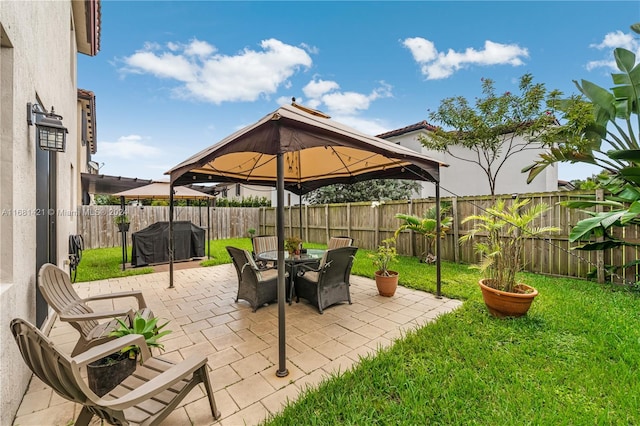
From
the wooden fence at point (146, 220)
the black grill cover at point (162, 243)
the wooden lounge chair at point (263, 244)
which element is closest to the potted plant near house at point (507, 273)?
the wooden lounge chair at point (263, 244)

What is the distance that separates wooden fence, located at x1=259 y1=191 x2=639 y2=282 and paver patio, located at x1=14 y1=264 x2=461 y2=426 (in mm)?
2133

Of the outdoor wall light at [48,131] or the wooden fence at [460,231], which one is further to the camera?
the wooden fence at [460,231]

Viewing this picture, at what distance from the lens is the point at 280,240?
262 centimetres

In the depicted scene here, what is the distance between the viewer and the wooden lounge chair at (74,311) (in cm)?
238

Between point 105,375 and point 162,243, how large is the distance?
6647 mm

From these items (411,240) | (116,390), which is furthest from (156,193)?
(411,240)

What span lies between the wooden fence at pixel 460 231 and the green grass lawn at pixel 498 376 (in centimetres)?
120

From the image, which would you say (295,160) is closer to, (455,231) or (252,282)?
(252,282)

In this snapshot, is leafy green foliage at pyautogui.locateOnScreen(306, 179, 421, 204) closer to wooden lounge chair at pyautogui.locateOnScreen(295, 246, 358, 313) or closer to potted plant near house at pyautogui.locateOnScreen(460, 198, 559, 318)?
wooden lounge chair at pyautogui.locateOnScreen(295, 246, 358, 313)

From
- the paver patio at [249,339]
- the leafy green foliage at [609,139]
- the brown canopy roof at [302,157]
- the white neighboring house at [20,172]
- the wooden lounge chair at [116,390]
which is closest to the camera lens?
the wooden lounge chair at [116,390]

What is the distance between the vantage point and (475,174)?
11.8 meters

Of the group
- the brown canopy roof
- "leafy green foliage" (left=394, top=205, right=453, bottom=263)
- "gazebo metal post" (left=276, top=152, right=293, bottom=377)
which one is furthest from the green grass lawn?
"leafy green foliage" (left=394, top=205, right=453, bottom=263)

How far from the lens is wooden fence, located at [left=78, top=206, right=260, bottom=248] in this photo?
10.4 m

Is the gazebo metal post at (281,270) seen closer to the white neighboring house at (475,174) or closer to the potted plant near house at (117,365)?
the potted plant near house at (117,365)
